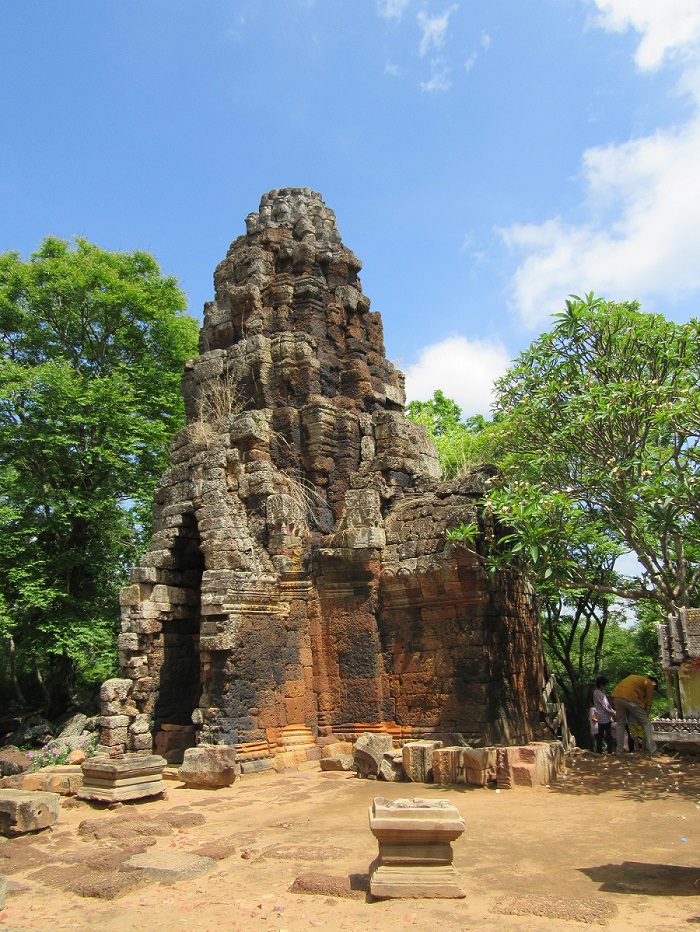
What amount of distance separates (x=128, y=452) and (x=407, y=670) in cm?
948

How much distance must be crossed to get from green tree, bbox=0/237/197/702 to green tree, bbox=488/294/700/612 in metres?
9.45

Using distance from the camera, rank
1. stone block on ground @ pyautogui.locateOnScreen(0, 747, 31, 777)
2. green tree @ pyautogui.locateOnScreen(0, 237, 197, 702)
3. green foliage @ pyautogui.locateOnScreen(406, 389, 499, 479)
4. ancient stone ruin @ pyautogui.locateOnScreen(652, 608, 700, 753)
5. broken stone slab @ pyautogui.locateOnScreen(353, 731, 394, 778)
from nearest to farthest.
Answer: ancient stone ruin @ pyautogui.locateOnScreen(652, 608, 700, 753), broken stone slab @ pyautogui.locateOnScreen(353, 731, 394, 778), stone block on ground @ pyautogui.locateOnScreen(0, 747, 31, 777), green tree @ pyautogui.locateOnScreen(0, 237, 197, 702), green foliage @ pyautogui.locateOnScreen(406, 389, 499, 479)

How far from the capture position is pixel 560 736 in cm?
1088

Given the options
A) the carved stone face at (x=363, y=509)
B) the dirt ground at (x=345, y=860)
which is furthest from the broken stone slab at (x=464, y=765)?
the carved stone face at (x=363, y=509)

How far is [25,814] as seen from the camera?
271 inches

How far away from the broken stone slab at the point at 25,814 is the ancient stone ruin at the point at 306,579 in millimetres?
2316

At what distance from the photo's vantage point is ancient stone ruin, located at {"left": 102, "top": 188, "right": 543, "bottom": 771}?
31.6 ft

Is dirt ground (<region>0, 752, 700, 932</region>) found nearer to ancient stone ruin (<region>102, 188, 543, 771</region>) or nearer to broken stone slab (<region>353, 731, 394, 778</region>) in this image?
broken stone slab (<region>353, 731, 394, 778</region>)

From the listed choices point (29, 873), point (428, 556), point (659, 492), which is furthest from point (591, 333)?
point (29, 873)

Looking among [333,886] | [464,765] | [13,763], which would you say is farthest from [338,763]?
[13,763]

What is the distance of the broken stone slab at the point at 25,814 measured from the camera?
684cm

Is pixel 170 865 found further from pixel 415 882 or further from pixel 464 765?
pixel 464 765

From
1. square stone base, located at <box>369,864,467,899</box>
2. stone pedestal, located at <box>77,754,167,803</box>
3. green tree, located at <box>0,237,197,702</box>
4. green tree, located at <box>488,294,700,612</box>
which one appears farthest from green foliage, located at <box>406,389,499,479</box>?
square stone base, located at <box>369,864,467,899</box>

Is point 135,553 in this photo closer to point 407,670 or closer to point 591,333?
point 407,670
